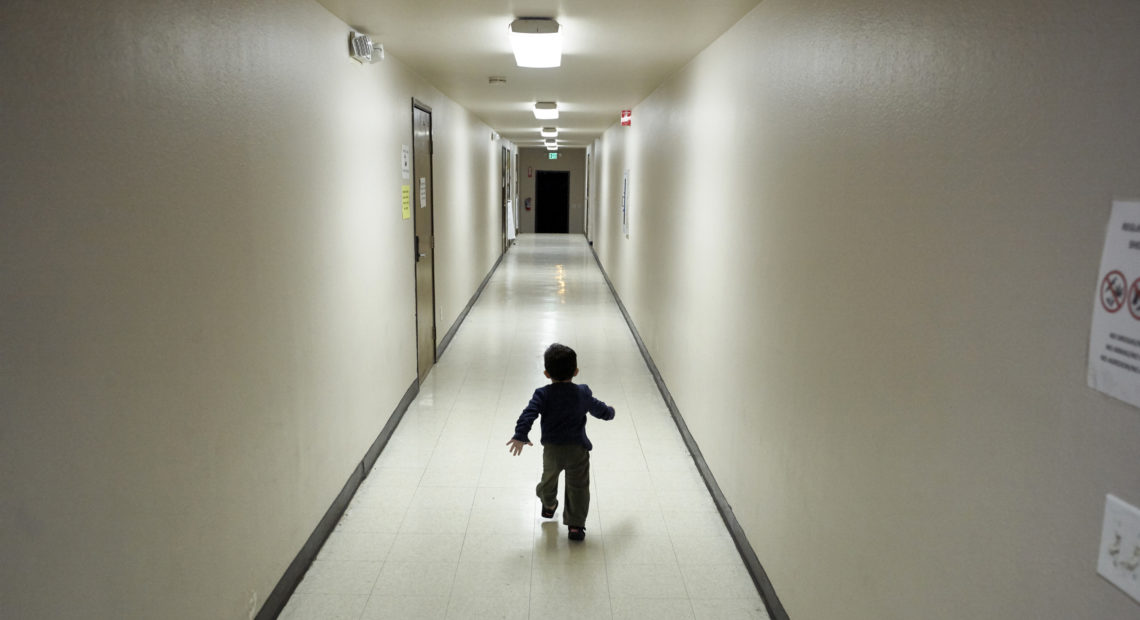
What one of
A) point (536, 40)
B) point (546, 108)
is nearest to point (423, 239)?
point (536, 40)

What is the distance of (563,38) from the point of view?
430cm

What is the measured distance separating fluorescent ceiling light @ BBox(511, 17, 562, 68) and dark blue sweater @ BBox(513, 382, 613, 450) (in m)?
1.83

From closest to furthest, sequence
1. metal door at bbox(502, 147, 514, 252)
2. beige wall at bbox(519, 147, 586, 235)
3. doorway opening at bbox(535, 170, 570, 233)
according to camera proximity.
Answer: metal door at bbox(502, 147, 514, 252) → beige wall at bbox(519, 147, 586, 235) → doorway opening at bbox(535, 170, 570, 233)

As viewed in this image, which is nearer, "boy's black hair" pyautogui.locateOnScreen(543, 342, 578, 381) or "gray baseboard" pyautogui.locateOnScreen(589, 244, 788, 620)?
"gray baseboard" pyautogui.locateOnScreen(589, 244, 788, 620)

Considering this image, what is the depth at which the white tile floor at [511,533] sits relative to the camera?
9.84 feet

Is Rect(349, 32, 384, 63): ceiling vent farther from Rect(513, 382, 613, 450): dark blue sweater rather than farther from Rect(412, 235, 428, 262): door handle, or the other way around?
Rect(513, 382, 613, 450): dark blue sweater

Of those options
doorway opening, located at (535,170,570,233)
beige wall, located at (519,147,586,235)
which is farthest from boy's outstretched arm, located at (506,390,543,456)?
doorway opening, located at (535,170,570,233)

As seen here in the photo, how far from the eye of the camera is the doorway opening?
22.9 metres

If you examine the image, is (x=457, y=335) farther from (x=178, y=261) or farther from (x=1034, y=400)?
(x=1034, y=400)

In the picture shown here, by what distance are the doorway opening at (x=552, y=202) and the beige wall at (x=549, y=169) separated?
0.14m

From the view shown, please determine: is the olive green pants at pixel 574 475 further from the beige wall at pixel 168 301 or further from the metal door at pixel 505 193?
the metal door at pixel 505 193

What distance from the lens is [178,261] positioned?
2070 millimetres

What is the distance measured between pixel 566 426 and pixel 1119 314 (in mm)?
2535

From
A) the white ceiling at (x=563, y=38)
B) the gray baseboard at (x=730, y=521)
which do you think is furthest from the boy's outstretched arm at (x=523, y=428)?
the white ceiling at (x=563, y=38)
